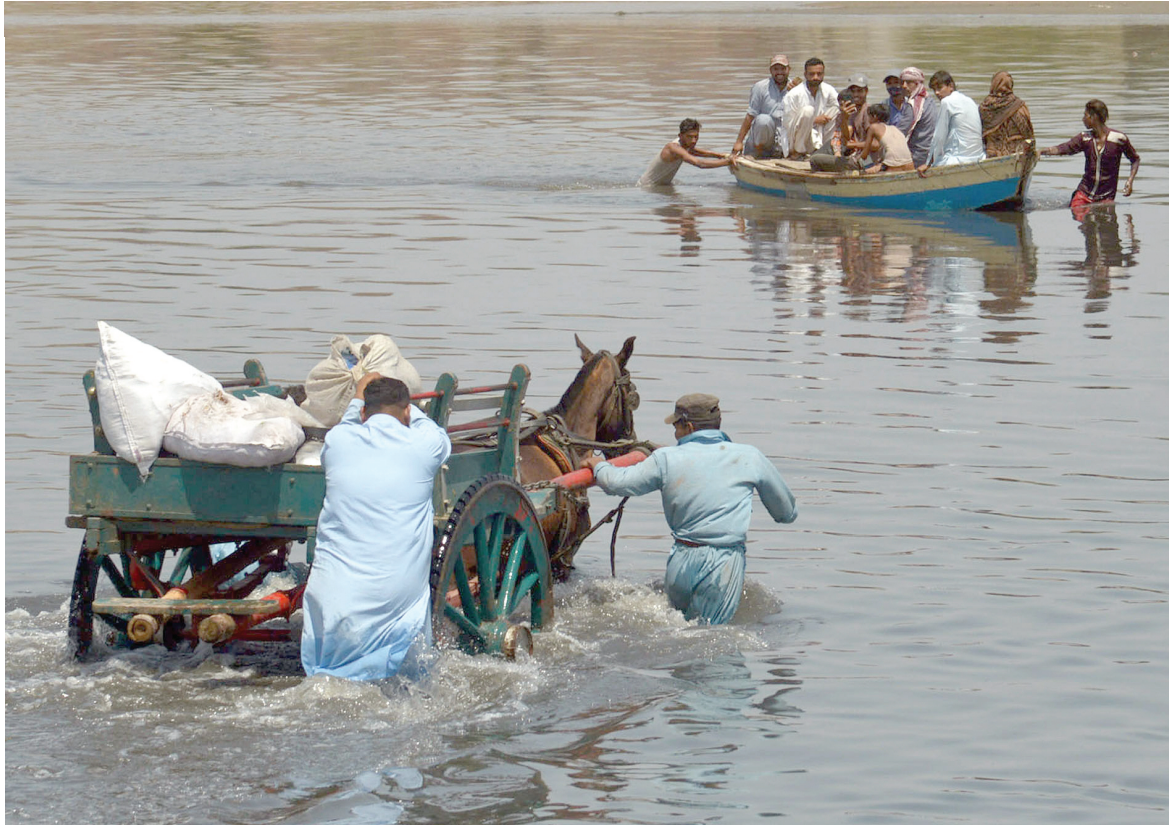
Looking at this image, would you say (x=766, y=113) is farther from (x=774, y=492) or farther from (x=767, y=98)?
(x=774, y=492)

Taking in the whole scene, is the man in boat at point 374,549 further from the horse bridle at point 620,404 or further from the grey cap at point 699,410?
the horse bridle at point 620,404

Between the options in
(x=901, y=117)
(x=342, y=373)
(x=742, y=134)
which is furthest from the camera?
(x=742, y=134)

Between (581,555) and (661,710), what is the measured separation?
2822 millimetres

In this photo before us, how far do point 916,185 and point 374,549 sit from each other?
17.8 metres

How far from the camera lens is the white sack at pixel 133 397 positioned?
7332 millimetres

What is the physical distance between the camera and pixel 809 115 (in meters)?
24.9

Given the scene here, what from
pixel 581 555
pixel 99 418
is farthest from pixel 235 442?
pixel 581 555

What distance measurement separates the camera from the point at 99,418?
746cm

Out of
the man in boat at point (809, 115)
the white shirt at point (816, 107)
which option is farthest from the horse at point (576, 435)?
the white shirt at point (816, 107)

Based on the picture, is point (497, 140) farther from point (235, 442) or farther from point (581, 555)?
point (235, 442)

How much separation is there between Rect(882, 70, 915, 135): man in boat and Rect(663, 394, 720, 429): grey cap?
1439 cm

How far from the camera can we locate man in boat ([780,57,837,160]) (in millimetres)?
24062

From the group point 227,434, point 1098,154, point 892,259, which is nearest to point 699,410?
point 227,434

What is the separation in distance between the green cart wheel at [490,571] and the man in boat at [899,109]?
15140 millimetres
